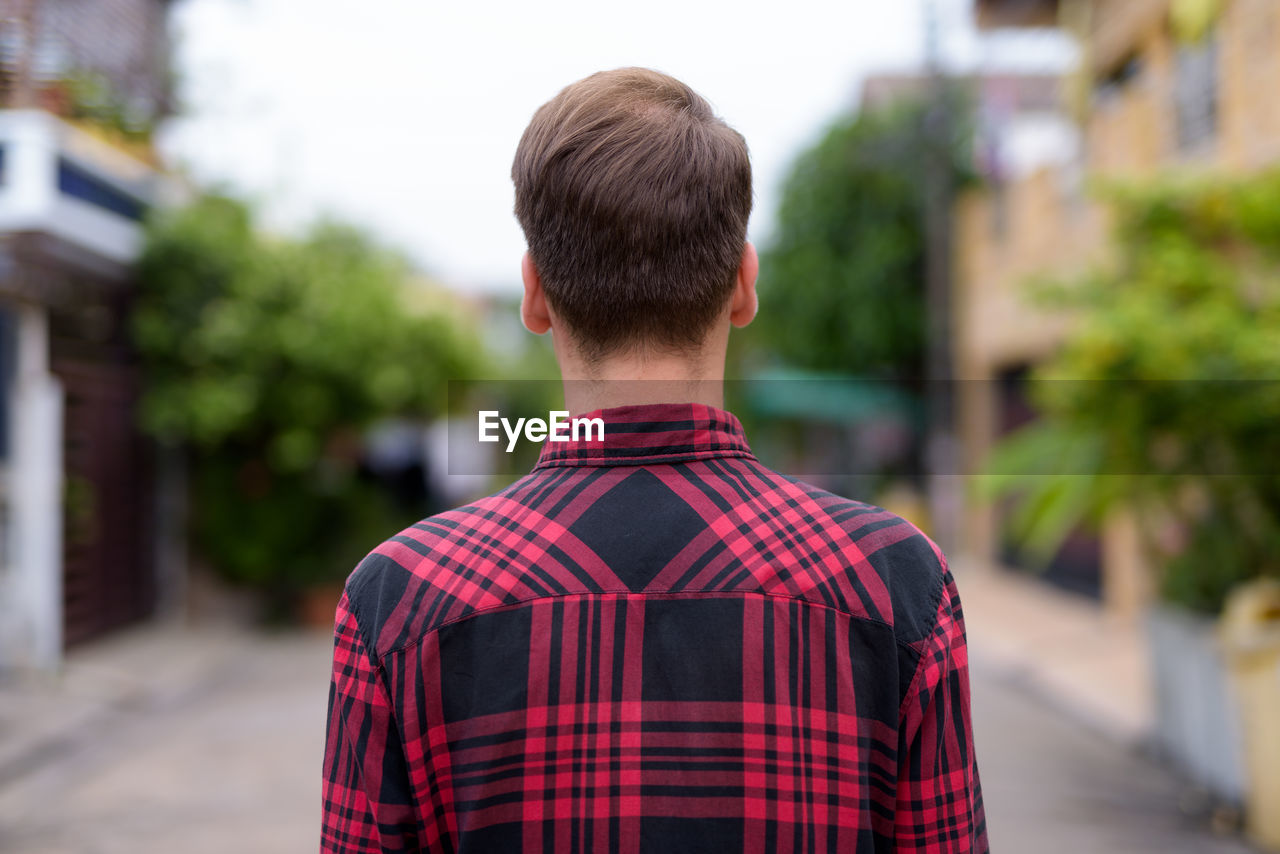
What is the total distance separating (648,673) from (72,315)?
8.81m

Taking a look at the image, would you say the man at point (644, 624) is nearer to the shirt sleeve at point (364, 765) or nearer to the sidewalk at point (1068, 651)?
the shirt sleeve at point (364, 765)

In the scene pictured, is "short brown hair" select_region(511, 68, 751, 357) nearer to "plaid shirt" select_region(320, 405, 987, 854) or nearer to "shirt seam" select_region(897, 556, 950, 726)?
"plaid shirt" select_region(320, 405, 987, 854)

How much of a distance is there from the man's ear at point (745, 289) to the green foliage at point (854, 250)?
14.5 meters

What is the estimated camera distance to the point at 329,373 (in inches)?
369

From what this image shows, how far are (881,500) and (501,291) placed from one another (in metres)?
42.4

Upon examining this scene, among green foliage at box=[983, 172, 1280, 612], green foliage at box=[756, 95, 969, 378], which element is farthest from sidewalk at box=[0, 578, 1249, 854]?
green foliage at box=[756, 95, 969, 378]

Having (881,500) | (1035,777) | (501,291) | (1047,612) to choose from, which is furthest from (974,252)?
(501,291)

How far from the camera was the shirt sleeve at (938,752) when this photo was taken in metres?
1.07

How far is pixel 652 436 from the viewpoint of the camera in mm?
1078

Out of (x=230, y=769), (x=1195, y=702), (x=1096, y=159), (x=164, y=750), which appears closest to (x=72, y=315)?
(x=164, y=750)

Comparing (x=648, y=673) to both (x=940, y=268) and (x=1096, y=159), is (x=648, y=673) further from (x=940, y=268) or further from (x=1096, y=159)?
(x=940, y=268)

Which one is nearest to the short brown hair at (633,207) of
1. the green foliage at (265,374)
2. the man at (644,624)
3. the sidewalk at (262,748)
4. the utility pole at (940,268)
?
the man at (644,624)

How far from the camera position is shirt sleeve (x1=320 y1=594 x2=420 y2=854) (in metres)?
1.05

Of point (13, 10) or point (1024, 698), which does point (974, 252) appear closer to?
point (1024, 698)
